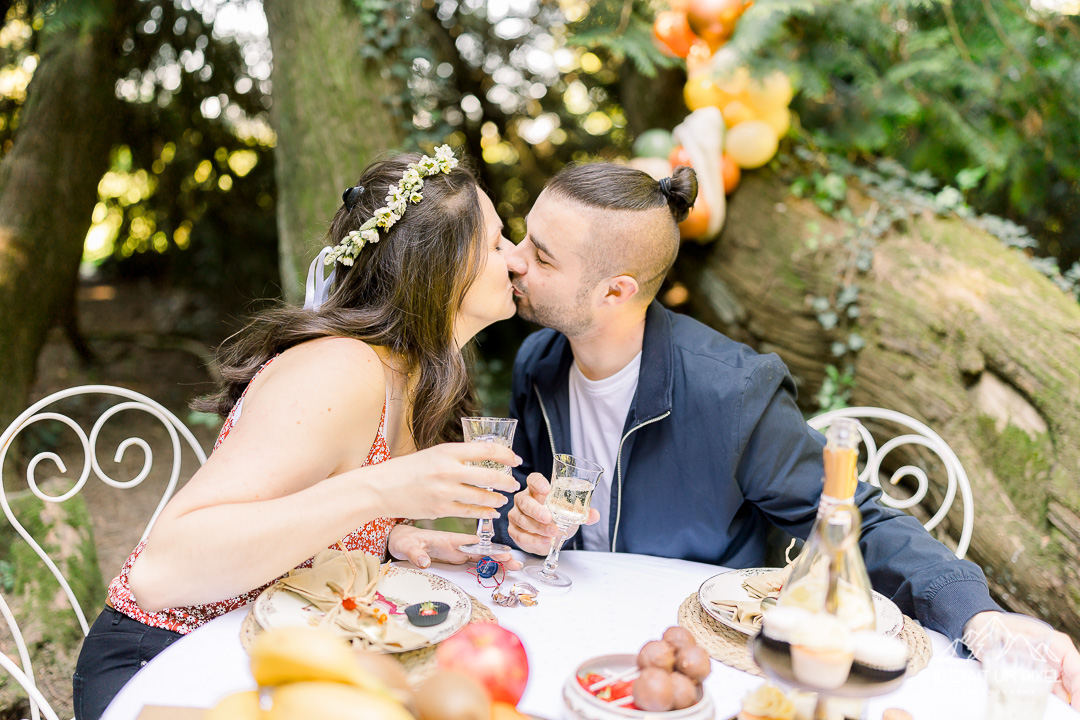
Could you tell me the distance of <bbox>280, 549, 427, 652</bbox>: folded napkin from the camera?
1.34 meters

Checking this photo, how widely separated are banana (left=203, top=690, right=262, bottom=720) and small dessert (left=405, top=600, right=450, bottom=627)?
409 mm

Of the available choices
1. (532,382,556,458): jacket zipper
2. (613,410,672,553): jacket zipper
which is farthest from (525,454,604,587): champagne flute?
Result: (532,382,556,458): jacket zipper

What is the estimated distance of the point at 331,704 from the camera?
0.88 m

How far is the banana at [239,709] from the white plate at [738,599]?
3.01 feet

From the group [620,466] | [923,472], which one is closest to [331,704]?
[620,466]

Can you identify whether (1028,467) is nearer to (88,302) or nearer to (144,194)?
(144,194)

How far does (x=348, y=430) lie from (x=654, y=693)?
0.94 meters

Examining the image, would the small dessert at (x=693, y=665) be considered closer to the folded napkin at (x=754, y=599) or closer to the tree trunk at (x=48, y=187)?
the folded napkin at (x=754, y=599)

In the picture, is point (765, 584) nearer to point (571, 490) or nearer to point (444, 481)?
point (571, 490)

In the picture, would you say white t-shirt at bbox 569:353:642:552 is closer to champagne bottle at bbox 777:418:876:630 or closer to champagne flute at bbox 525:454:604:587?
champagne flute at bbox 525:454:604:587

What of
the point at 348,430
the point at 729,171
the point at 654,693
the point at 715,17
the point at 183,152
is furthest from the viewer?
the point at 183,152

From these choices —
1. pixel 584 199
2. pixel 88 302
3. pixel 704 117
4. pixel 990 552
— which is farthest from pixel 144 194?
pixel 990 552

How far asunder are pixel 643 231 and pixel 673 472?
2.72 ft

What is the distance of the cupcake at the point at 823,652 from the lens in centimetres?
90
